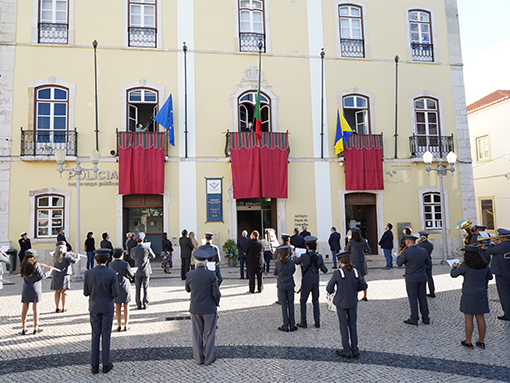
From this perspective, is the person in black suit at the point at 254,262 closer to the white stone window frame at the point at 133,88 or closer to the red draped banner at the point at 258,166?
the red draped banner at the point at 258,166

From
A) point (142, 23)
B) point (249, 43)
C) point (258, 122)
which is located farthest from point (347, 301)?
point (142, 23)

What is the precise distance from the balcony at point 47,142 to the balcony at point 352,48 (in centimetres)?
1238

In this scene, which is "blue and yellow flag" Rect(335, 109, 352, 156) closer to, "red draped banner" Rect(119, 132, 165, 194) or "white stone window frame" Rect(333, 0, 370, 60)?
"white stone window frame" Rect(333, 0, 370, 60)

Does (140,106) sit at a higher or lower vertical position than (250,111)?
higher

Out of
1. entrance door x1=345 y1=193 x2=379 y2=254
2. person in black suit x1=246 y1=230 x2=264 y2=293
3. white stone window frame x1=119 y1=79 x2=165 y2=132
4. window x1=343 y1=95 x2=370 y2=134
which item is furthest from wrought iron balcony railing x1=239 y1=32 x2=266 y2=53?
person in black suit x1=246 y1=230 x2=264 y2=293

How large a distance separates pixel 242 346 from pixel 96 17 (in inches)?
625

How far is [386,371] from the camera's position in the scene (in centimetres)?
553

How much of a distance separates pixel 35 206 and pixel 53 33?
282 inches

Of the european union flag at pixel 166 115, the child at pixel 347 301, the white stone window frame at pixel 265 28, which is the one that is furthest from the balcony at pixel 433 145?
the child at pixel 347 301

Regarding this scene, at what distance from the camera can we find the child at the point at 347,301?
607cm

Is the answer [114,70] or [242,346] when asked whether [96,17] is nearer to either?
[114,70]

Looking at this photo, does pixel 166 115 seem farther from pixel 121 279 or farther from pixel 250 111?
pixel 121 279

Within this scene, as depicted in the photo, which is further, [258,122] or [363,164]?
[363,164]

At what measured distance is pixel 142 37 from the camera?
1766cm
